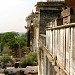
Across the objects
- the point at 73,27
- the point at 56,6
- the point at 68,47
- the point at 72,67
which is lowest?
the point at 72,67

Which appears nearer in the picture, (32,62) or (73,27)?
(73,27)

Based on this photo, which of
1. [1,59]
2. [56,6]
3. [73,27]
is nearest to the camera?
Result: [73,27]

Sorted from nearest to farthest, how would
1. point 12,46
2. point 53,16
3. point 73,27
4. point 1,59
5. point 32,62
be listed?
point 73,27 → point 53,16 → point 32,62 → point 1,59 → point 12,46

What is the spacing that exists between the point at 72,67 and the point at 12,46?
48081mm

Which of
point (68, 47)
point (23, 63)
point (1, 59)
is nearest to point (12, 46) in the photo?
point (1, 59)

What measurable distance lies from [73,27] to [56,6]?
54.4 feet

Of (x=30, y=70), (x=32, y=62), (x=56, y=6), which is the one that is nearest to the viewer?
(x=56, y=6)

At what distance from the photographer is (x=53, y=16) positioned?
60.8 ft

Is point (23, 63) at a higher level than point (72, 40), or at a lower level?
lower

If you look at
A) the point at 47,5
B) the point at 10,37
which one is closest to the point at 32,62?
the point at 47,5

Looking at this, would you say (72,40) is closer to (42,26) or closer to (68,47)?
(68,47)

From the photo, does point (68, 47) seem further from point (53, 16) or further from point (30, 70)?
point (30, 70)

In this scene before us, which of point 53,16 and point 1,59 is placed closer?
point 53,16

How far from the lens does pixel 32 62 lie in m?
26.9
